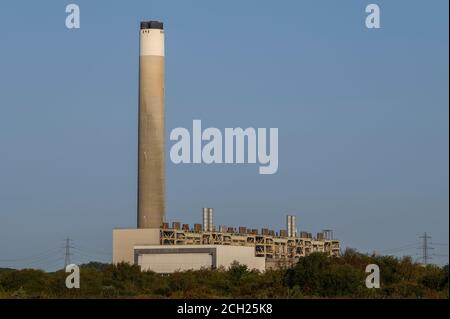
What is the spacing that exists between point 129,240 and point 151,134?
9.79m

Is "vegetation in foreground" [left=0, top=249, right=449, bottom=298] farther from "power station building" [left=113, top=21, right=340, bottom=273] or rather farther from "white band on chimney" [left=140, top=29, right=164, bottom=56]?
Answer: "white band on chimney" [left=140, top=29, right=164, bottom=56]

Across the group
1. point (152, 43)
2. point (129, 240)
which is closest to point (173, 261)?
point (129, 240)

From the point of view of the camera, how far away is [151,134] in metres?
128

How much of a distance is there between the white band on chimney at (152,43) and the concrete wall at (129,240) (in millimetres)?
16148

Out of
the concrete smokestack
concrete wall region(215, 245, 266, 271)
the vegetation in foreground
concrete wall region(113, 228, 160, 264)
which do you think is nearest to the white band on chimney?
the concrete smokestack

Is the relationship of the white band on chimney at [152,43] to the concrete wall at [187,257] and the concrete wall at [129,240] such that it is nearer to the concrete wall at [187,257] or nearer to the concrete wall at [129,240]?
the concrete wall at [129,240]

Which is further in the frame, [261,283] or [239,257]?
[239,257]

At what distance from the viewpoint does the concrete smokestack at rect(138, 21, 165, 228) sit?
127 meters

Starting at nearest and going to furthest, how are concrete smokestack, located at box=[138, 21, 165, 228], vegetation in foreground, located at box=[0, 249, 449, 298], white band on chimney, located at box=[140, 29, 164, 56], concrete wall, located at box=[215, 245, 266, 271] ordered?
vegetation in foreground, located at box=[0, 249, 449, 298] → concrete wall, located at box=[215, 245, 266, 271] → concrete smokestack, located at box=[138, 21, 165, 228] → white band on chimney, located at box=[140, 29, 164, 56]

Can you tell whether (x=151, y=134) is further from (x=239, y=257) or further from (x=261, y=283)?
(x=261, y=283)

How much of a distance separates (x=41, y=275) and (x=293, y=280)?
23.1 m

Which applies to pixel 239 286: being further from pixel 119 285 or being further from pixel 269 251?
pixel 269 251

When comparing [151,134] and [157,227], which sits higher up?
[151,134]
